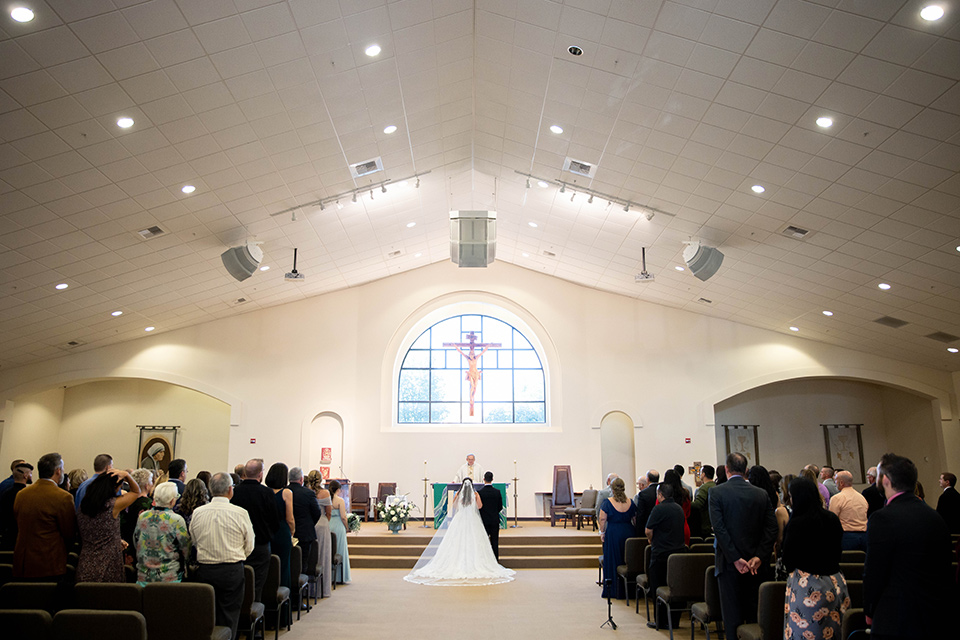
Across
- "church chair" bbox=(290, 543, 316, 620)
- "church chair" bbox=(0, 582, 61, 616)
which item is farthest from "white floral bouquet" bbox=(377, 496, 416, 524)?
"church chair" bbox=(0, 582, 61, 616)

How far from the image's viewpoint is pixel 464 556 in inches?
354

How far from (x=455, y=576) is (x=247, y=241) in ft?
20.0

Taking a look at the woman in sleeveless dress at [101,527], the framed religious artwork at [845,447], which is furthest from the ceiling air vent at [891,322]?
the woman in sleeveless dress at [101,527]

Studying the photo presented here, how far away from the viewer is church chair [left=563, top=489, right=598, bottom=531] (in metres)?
12.4

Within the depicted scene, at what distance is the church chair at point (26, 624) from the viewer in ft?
11.1

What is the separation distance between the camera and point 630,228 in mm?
11398

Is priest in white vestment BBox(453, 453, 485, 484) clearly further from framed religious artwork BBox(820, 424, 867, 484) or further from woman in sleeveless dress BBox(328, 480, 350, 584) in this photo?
framed religious artwork BBox(820, 424, 867, 484)

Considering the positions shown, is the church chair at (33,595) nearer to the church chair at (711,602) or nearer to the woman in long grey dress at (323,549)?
the woman in long grey dress at (323,549)

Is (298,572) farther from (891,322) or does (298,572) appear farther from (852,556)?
(891,322)

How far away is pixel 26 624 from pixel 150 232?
23.6 ft

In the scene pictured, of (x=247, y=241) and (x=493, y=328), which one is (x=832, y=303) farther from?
(x=247, y=241)

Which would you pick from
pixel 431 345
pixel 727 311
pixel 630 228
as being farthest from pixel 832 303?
pixel 431 345

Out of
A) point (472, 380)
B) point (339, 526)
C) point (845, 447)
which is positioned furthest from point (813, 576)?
point (845, 447)

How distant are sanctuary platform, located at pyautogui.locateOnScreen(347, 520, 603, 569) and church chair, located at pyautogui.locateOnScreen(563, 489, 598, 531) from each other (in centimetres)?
35
